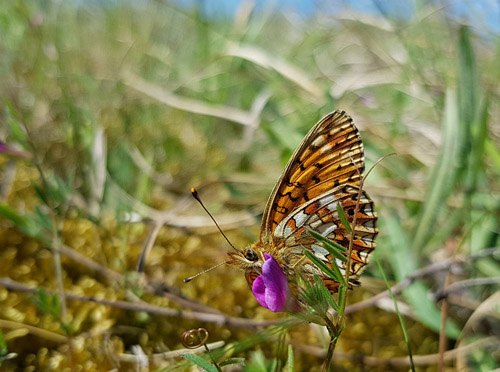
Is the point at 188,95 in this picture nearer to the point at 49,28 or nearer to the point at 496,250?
the point at 49,28

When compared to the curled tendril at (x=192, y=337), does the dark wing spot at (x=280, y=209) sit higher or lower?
higher

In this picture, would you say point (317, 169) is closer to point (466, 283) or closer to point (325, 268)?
point (325, 268)

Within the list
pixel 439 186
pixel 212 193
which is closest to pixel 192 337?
pixel 439 186

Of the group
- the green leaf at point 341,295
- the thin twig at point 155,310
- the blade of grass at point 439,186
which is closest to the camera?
the green leaf at point 341,295

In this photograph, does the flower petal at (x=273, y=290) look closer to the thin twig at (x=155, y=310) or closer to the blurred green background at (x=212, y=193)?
the blurred green background at (x=212, y=193)

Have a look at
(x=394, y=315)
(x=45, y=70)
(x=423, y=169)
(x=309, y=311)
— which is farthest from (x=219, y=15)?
(x=309, y=311)

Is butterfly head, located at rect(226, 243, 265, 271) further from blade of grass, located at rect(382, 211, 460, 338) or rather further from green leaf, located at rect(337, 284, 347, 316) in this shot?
blade of grass, located at rect(382, 211, 460, 338)

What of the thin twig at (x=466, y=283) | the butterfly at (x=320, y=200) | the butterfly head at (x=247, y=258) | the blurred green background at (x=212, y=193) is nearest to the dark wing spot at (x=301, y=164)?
the butterfly at (x=320, y=200)
